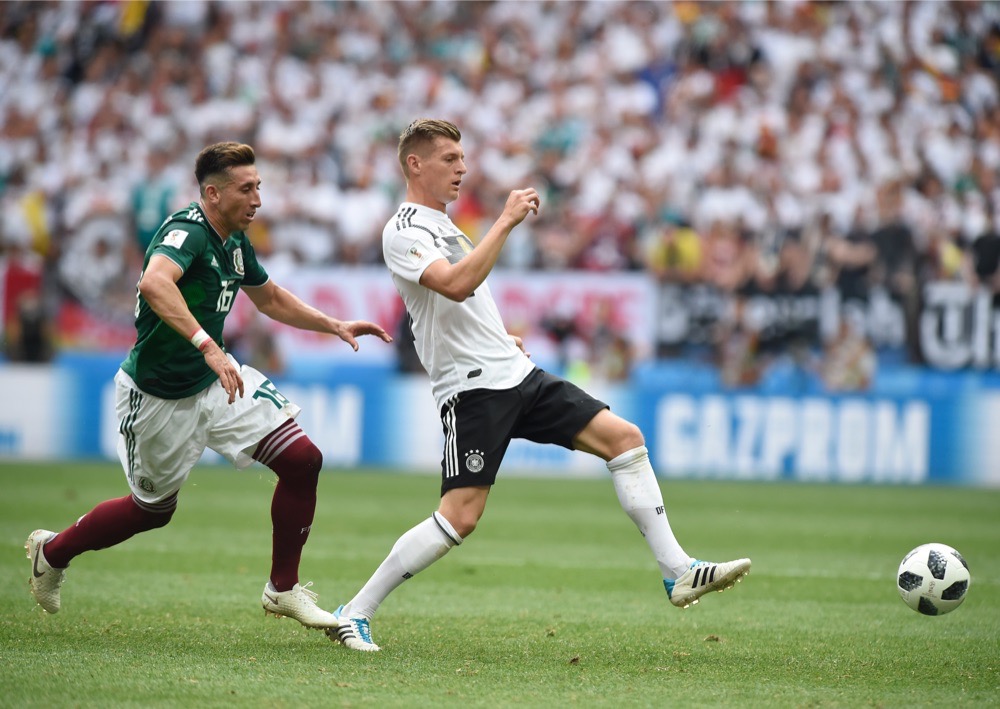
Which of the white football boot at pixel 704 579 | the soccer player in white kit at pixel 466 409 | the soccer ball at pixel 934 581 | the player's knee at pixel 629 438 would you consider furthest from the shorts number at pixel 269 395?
the soccer ball at pixel 934 581

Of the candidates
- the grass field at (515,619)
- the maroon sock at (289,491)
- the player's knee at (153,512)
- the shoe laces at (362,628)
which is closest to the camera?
the grass field at (515,619)

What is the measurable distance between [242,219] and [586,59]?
1587 cm

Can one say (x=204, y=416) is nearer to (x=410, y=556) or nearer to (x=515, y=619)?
(x=410, y=556)

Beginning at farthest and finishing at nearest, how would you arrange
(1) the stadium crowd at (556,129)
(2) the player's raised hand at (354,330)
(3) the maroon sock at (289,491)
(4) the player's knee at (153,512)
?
(1) the stadium crowd at (556,129), (2) the player's raised hand at (354,330), (4) the player's knee at (153,512), (3) the maroon sock at (289,491)

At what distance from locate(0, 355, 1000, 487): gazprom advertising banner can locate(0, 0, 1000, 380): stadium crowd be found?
1027mm

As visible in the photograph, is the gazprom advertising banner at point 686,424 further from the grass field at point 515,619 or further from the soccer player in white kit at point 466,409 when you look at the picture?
the soccer player in white kit at point 466,409

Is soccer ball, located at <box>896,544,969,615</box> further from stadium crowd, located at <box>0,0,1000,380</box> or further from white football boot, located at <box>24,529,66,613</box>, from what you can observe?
stadium crowd, located at <box>0,0,1000,380</box>

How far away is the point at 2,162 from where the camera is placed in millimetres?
20609

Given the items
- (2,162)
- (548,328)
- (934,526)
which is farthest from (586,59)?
(934,526)

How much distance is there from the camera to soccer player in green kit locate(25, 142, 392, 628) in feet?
20.5

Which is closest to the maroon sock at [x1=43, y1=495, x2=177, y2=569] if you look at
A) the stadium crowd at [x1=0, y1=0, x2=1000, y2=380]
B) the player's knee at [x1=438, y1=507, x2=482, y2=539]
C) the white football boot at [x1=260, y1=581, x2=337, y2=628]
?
the white football boot at [x1=260, y1=581, x2=337, y2=628]

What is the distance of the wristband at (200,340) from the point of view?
5.71m

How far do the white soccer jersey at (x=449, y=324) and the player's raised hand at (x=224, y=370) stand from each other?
2.83ft

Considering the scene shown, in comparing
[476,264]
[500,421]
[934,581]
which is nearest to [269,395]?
[500,421]
